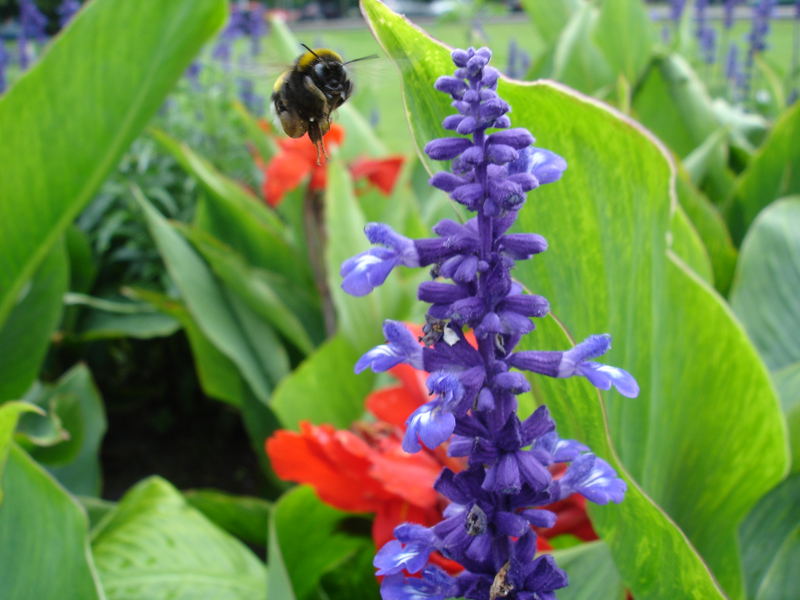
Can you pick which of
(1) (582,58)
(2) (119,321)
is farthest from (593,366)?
(2) (119,321)

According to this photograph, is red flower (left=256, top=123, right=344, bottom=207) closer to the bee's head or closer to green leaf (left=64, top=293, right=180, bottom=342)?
green leaf (left=64, top=293, right=180, bottom=342)

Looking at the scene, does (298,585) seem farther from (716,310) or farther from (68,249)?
(68,249)

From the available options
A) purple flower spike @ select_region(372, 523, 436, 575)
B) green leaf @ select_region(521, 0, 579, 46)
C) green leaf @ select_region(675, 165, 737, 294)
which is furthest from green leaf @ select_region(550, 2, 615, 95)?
purple flower spike @ select_region(372, 523, 436, 575)

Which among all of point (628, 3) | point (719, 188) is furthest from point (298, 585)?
point (628, 3)

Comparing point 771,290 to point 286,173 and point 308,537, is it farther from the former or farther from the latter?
point 286,173

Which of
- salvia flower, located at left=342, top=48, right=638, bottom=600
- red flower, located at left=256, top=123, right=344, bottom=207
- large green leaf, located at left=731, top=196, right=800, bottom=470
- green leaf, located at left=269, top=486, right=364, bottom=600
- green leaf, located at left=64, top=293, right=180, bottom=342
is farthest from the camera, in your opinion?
green leaf, located at left=64, top=293, right=180, bottom=342

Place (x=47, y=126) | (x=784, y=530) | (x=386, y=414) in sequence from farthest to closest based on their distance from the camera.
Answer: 1. (x=47, y=126)
2. (x=784, y=530)
3. (x=386, y=414)
